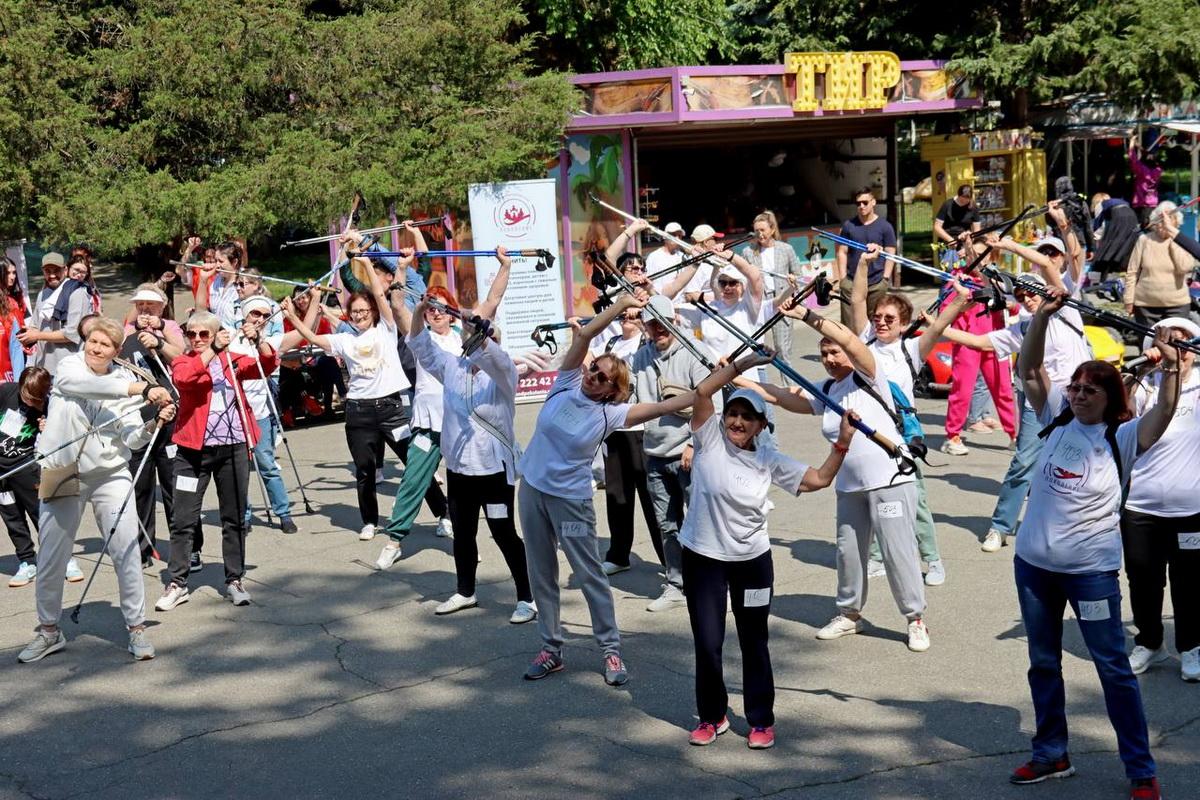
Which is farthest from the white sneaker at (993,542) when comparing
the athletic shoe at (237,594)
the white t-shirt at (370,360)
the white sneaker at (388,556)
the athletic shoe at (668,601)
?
the athletic shoe at (237,594)

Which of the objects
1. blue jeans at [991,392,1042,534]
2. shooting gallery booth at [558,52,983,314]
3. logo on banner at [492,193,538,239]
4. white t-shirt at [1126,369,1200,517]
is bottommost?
blue jeans at [991,392,1042,534]

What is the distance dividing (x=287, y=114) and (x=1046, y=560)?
12.9m

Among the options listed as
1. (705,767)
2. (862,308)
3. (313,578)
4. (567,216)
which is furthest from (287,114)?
(705,767)

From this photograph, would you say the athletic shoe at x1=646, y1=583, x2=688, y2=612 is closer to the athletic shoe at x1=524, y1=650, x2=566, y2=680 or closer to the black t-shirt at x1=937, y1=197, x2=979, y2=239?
the athletic shoe at x1=524, y1=650, x2=566, y2=680

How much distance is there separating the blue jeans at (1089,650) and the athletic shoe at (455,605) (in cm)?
369

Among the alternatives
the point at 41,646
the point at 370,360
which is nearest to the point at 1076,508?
the point at 41,646

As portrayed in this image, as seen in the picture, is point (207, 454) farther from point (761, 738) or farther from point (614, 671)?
point (761, 738)

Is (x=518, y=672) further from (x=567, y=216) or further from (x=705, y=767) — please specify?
(x=567, y=216)

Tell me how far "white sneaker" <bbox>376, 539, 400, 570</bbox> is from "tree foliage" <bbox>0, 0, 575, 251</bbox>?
6.66 m

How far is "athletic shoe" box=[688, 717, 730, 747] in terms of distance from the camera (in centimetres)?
619

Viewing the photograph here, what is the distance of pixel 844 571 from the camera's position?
758cm

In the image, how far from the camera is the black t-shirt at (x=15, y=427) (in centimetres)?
903

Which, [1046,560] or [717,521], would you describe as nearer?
[1046,560]

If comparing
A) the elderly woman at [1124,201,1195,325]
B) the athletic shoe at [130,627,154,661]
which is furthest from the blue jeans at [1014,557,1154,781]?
the elderly woman at [1124,201,1195,325]
